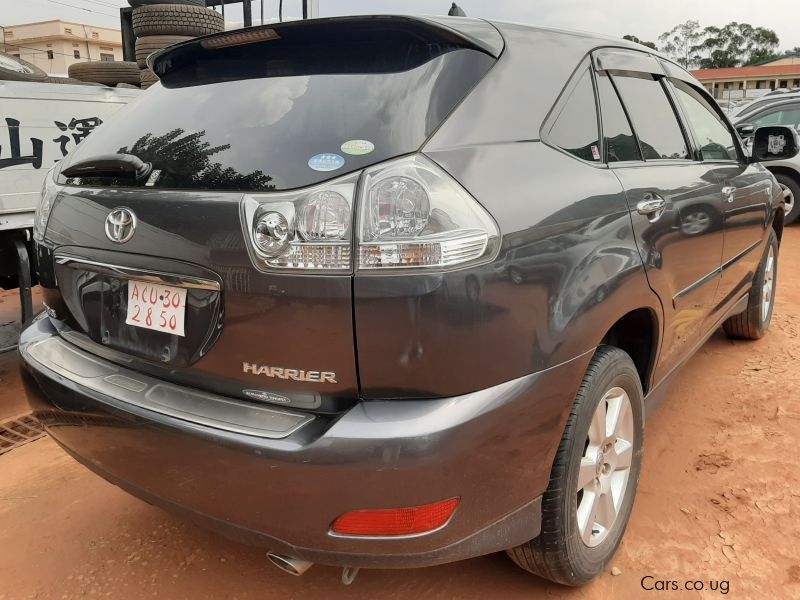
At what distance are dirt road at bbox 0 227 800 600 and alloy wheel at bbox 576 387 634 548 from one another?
0.23 meters

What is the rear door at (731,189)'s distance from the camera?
306 centimetres

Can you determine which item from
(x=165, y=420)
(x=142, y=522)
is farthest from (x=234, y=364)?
(x=142, y=522)

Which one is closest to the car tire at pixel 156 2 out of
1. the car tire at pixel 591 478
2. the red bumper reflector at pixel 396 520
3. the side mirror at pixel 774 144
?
the side mirror at pixel 774 144

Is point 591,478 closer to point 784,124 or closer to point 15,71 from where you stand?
point 15,71

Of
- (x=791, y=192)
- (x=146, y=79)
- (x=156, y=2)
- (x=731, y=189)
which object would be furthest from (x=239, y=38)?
(x=791, y=192)

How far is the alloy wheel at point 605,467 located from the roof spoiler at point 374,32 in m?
1.14

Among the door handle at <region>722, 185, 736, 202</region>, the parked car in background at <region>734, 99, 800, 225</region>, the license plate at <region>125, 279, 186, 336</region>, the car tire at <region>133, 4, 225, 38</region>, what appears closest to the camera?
the license plate at <region>125, 279, 186, 336</region>

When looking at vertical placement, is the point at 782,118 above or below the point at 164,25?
below

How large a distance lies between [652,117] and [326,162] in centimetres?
167

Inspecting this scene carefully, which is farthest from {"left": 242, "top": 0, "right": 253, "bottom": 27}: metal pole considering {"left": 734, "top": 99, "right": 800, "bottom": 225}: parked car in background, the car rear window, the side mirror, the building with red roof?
the building with red roof

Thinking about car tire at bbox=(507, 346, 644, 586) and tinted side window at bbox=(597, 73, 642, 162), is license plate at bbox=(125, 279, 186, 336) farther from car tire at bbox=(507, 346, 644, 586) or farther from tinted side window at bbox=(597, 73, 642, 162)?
tinted side window at bbox=(597, 73, 642, 162)

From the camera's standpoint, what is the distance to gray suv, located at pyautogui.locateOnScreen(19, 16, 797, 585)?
4.96ft

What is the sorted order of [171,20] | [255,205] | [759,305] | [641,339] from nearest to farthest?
1. [255,205]
2. [641,339]
3. [759,305]
4. [171,20]

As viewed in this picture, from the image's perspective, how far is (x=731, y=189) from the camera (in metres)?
3.11
